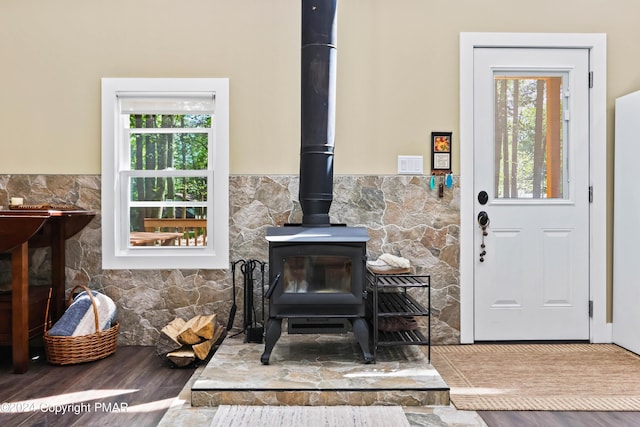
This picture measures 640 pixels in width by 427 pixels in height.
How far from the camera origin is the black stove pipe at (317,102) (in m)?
2.75

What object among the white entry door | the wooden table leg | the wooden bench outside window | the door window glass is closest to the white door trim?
the white entry door

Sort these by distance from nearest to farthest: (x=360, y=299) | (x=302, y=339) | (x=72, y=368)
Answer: (x=360, y=299) → (x=72, y=368) → (x=302, y=339)

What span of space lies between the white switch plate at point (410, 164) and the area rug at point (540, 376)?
1.20 m

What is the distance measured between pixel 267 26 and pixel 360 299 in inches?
76.2

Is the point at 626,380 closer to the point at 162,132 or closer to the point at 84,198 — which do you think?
the point at 162,132

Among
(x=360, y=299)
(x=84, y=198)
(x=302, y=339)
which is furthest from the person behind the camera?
(x=84, y=198)

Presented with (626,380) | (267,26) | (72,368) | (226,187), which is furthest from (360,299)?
(267,26)

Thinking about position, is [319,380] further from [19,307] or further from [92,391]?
[19,307]

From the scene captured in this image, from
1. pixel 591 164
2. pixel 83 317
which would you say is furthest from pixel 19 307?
pixel 591 164

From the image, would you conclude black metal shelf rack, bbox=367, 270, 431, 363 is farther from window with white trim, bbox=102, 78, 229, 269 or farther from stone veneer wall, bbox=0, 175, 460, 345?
window with white trim, bbox=102, 78, 229, 269

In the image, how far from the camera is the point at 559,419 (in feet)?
6.96

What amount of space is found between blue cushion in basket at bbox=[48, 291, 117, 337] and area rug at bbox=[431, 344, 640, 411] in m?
2.04

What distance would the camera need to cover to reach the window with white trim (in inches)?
124

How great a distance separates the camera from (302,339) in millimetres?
2930
